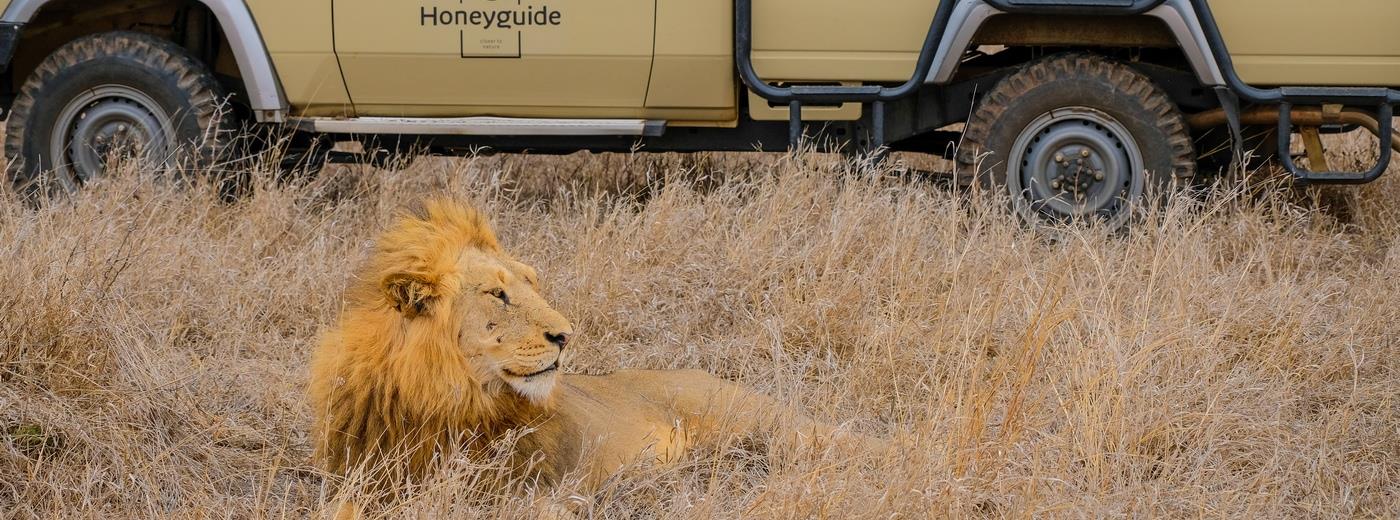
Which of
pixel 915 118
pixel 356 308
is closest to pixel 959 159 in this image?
pixel 915 118

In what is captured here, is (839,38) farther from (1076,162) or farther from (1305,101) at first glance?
(1305,101)

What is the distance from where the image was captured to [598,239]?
507 centimetres

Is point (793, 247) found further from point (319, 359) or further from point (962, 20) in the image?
point (319, 359)

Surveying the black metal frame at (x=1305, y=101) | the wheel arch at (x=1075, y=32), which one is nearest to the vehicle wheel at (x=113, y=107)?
the wheel arch at (x=1075, y=32)

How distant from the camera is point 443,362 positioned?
3035 mm

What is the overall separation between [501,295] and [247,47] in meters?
3.16

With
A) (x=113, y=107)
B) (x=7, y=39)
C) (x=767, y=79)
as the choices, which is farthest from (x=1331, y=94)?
(x=7, y=39)

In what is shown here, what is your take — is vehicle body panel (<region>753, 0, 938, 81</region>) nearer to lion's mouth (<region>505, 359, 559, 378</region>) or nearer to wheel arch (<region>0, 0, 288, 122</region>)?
wheel arch (<region>0, 0, 288, 122</region>)

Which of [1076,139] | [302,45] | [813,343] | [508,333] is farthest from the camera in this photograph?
[1076,139]

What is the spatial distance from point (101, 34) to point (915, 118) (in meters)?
3.29

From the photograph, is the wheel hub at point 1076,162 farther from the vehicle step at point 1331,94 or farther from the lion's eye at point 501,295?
the lion's eye at point 501,295

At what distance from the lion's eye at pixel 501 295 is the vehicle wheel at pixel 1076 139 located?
10.3ft

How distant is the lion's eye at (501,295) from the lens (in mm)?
3078

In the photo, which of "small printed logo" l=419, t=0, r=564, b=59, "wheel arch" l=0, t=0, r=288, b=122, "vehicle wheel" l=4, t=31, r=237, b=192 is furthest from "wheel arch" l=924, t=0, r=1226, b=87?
"vehicle wheel" l=4, t=31, r=237, b=192
